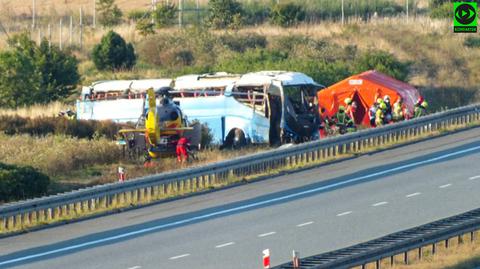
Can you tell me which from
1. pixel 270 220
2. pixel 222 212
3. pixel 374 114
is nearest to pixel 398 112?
pixel 374 114

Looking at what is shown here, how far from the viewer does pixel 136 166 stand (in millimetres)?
31516

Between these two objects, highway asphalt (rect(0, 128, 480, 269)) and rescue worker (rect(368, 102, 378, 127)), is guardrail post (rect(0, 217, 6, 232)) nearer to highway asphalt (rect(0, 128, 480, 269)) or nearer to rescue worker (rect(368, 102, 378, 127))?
highway asphalt (rect(0, 128, 480, 269))

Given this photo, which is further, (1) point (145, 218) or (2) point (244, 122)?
(2) point (244, 122)

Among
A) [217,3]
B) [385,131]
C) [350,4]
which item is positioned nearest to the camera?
[385,131]

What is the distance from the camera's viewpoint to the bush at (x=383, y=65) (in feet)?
165

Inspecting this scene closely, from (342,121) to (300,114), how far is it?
1.81 m

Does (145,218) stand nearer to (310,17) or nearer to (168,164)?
(168,164)

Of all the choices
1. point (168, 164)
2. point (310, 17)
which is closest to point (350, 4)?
point (310, 17)

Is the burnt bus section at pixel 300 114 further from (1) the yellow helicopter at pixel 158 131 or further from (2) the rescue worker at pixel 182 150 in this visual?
(2) the rescue worker at pixel 182 150

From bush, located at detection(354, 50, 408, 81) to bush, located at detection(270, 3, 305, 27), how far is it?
12663mm

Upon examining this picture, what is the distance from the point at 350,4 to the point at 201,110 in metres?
36.1

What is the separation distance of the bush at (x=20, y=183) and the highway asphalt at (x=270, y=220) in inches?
93.8

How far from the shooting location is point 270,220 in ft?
78.7

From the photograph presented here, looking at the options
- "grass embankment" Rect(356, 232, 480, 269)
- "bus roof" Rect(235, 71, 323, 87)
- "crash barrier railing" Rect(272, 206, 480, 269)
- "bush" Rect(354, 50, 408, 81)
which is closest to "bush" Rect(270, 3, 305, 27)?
"bush" Rect(354, 50, 408, 81)
